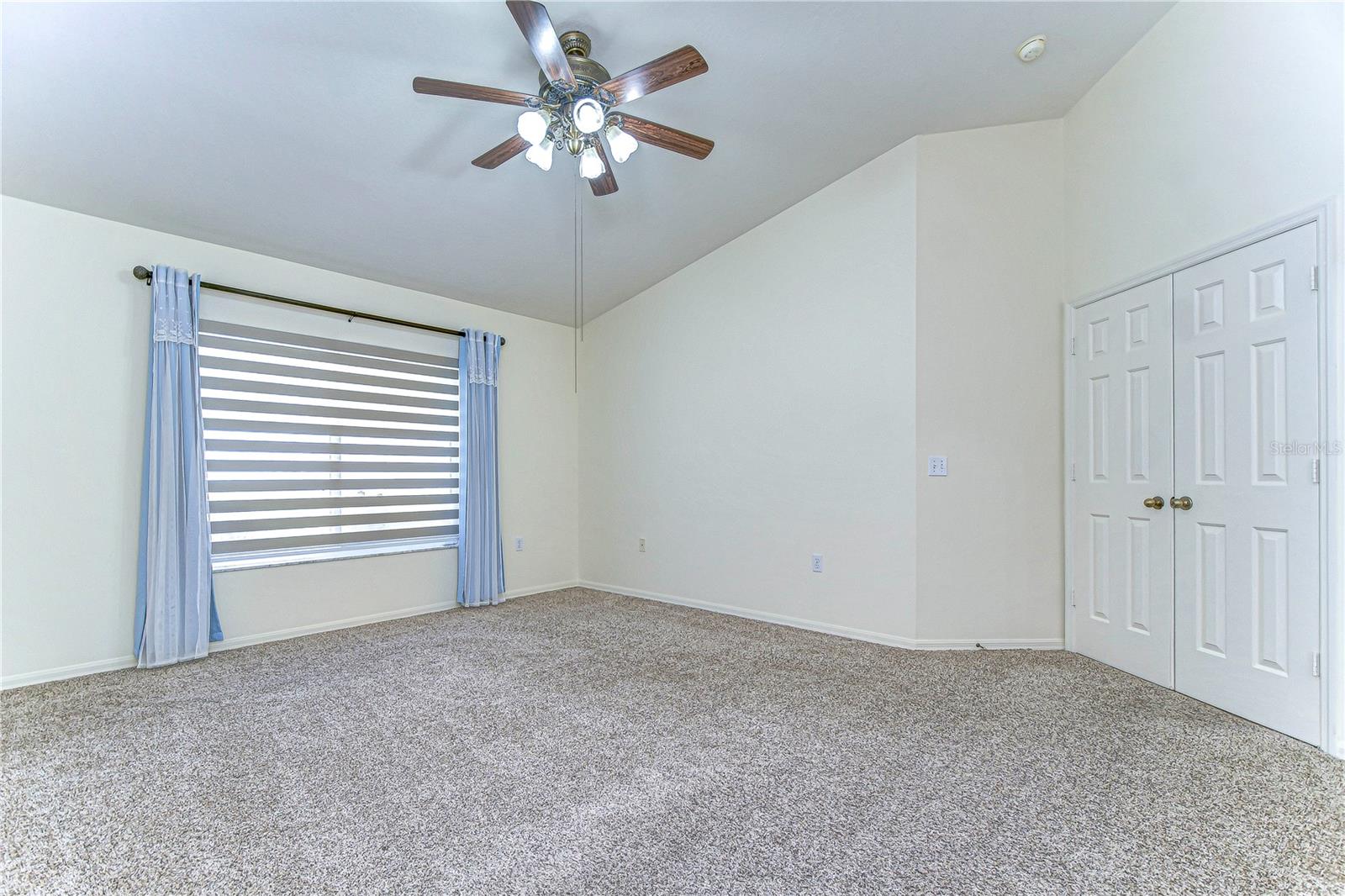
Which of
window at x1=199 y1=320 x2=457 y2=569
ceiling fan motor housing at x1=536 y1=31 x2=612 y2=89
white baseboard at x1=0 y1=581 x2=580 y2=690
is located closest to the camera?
ceiling fan motor housing at x1=536 y1=31 x2=612 y2=89

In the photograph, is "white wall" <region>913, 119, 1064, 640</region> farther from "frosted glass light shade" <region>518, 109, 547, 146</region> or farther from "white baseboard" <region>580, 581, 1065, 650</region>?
"frosted glass light shade" <region>518, 109, 547, 146</region>

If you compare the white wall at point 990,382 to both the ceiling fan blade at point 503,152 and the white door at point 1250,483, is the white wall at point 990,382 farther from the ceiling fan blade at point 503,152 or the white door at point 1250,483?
the ceiling fan blade at point 503,152

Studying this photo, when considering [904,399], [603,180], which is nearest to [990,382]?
[904,399]

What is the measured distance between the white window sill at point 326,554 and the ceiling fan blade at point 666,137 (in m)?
3.30

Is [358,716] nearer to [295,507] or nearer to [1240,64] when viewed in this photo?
[295,507]

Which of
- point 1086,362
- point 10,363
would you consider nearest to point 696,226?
point 1086,362

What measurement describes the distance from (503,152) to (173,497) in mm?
2618

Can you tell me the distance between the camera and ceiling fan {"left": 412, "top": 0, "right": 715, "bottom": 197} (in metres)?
2.05

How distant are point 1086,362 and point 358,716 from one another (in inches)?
159

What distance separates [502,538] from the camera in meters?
5.04

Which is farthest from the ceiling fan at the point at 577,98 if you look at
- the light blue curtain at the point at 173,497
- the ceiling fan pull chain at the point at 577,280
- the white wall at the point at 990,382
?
the light blue curtain at the point at 173,497

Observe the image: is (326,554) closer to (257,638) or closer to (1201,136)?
(257,638)

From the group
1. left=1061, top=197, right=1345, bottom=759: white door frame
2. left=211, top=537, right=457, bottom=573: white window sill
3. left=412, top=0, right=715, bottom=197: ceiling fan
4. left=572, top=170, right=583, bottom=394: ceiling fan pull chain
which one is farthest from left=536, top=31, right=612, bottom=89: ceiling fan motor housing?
left=211, top=537, right=457, bottom=573: white window sill

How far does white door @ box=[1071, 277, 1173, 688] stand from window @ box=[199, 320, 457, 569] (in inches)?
167
